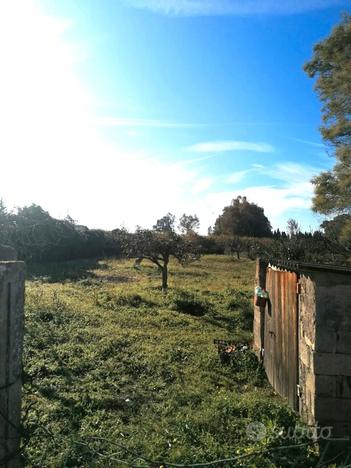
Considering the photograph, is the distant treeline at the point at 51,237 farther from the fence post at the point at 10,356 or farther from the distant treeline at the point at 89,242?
the fence post at the point at 10,356

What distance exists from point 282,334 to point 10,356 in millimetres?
4228

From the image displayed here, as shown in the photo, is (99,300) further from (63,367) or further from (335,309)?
(335,309)

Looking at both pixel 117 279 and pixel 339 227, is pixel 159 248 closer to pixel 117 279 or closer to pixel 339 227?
pixel 117 279

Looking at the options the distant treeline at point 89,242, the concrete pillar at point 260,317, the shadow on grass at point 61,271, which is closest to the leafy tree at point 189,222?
the distant treeline at point 89,242

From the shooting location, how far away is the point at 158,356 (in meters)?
7.77

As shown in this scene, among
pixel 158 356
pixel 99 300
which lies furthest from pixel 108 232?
pixel 158 356

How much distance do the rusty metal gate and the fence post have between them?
11.5 ft

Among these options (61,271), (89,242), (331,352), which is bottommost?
(61,271)

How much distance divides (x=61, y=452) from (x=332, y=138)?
14796mm

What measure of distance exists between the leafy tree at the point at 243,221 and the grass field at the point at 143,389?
35.2 metres

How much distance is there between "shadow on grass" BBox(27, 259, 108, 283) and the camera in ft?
62.9

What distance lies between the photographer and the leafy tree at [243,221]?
48.2 m

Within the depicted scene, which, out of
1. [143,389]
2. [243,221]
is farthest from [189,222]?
[143,389]

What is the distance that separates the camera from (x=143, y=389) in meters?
6.14
